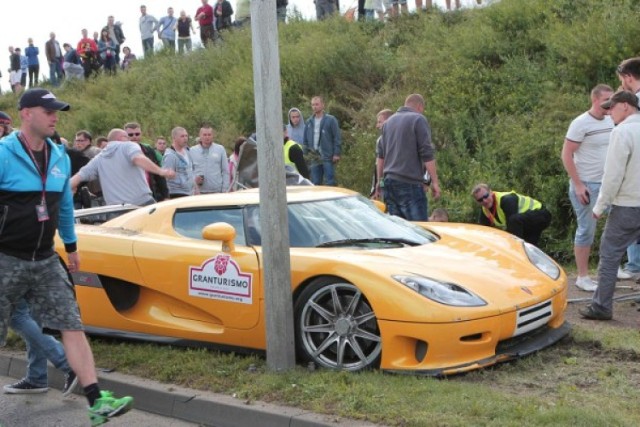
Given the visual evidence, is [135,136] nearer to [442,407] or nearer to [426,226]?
[426,226]

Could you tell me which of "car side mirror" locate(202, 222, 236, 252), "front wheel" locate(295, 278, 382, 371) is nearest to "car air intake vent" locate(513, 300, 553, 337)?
"front wheel" locate(295, 278, 382, 371)

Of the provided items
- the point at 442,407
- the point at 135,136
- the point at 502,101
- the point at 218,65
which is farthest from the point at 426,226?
the point at 218,65

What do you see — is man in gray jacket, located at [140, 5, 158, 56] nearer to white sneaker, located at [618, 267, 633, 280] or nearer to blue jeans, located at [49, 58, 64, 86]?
blue jeans, located at [49, 58, 64, 86]

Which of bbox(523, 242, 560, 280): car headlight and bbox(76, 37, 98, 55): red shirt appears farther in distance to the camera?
bbox(76, 37, 98, 55): red shirt

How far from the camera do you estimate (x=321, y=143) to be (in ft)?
49.8

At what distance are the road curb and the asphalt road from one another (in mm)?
74

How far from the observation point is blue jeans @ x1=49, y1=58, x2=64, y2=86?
30547 mm

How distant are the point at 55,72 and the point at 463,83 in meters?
18.3

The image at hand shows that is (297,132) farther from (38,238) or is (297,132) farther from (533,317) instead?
(38,238)

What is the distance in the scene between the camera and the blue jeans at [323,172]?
1527 cm

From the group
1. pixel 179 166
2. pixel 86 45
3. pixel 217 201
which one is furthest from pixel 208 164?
pixel 86 45

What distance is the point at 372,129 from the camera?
16.7m

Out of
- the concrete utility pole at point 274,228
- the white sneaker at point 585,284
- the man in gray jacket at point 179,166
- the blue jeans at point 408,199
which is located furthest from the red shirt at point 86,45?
the concrete utility pole at point 274,228

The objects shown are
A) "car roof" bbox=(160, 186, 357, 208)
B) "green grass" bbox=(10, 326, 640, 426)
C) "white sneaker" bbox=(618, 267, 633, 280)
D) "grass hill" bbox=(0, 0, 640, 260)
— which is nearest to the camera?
"green grass" bbox=(10, 326, 640, 426)
